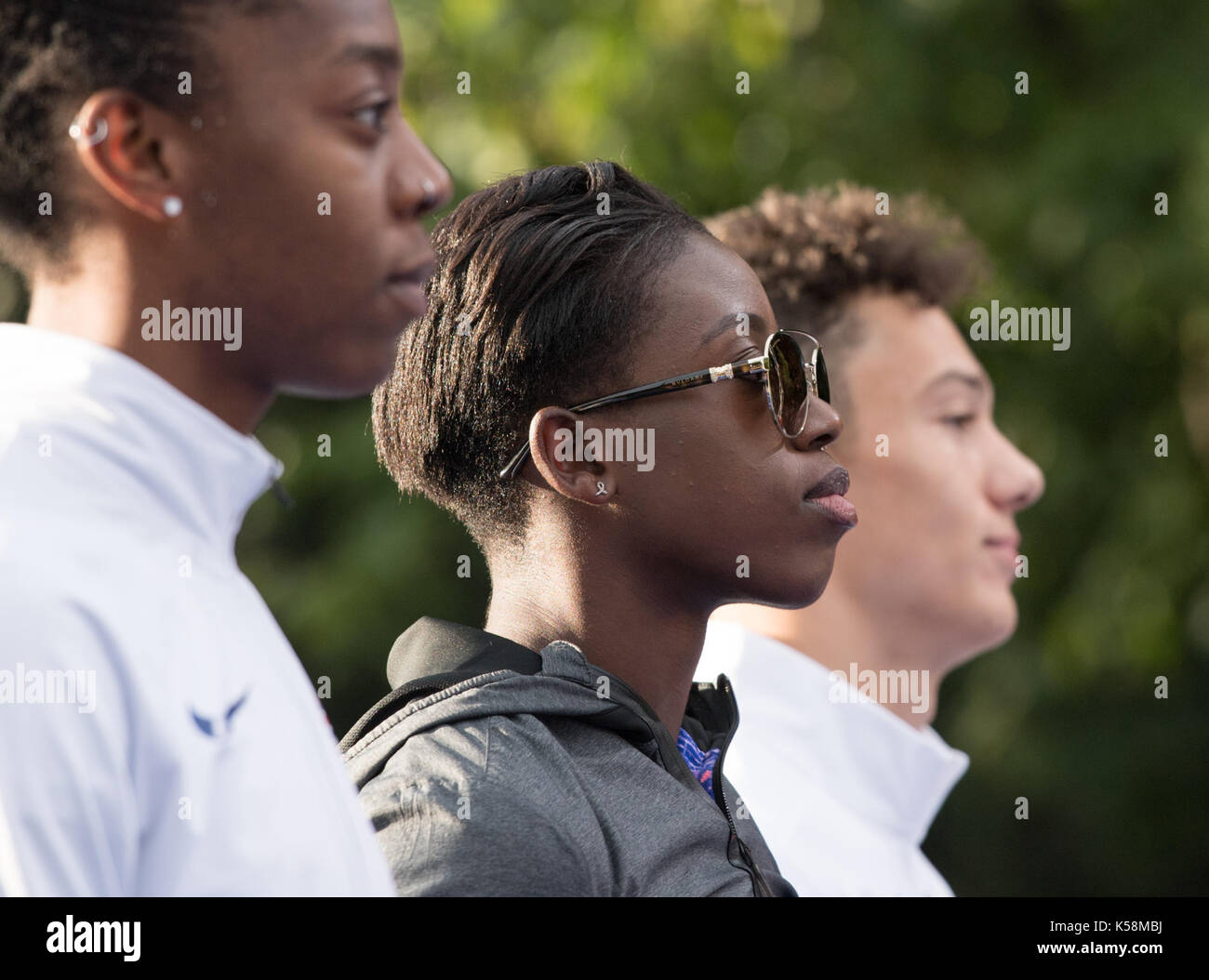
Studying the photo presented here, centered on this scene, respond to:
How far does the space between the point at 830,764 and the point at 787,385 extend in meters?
1.42

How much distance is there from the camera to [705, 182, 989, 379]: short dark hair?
139 inches

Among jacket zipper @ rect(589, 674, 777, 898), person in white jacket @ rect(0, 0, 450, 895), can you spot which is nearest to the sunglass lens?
jacket zipper @ rect(589, 674, 777, 898)

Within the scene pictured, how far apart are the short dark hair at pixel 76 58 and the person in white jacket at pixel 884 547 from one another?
2.03 metres

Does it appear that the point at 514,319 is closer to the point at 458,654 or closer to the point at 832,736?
the point at 458,654

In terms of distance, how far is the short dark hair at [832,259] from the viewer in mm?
3543

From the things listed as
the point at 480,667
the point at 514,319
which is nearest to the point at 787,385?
the point at 514,319

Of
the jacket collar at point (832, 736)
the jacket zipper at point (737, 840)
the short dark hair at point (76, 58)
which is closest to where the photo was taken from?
the short dark hair at point (76, 58)

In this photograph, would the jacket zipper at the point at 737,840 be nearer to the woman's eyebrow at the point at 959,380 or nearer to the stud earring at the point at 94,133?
the stud earring at the point at 94,133

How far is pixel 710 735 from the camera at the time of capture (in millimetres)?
2381

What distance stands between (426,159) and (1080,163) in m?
5.34

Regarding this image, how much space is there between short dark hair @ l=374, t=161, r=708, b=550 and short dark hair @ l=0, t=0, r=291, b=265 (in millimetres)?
770

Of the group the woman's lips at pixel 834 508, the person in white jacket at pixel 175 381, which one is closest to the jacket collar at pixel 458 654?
the woman's lips at pixel 834 508
